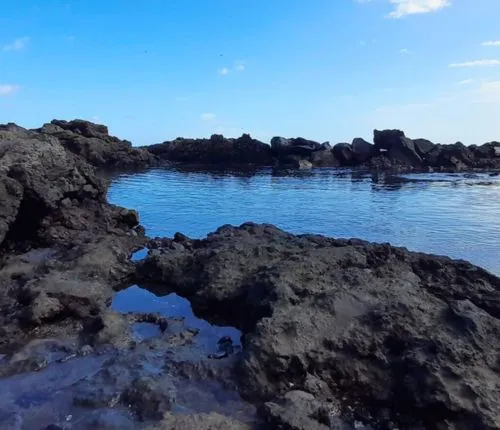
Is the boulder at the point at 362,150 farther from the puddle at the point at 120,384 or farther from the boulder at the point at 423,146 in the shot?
the puddle at the point at 120,384

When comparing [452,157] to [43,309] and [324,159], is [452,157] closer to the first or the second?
[324,159]

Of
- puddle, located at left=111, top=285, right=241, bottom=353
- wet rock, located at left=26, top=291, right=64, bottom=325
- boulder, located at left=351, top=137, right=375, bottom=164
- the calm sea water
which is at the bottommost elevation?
the calm sea water

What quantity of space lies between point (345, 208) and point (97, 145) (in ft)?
160

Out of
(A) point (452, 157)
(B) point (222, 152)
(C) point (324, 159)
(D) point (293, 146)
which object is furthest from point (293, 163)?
(A) point (452, 157)

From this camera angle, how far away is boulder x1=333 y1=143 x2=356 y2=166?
264 feet

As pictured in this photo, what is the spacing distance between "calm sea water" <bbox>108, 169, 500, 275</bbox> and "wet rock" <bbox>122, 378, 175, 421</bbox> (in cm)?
1376

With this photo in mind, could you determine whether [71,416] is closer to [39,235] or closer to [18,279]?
[18,279]

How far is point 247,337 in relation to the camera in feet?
26.1

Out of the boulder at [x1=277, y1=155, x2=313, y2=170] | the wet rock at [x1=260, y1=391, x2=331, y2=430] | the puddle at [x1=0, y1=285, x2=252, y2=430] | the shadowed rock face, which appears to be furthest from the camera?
the boulder at [x1=277, y1=155, x2=313, y2=170]

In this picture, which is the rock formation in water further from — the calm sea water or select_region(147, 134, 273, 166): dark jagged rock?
the calm sea water

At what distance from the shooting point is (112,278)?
12047 millimetres

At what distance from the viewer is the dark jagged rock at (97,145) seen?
67.1 metres

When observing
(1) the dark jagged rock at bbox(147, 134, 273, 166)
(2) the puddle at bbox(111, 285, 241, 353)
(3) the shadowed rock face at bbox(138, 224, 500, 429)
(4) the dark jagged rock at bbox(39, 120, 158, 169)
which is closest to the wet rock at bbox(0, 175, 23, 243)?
(2) the puddle at bbox(111, 285, 241, 353)

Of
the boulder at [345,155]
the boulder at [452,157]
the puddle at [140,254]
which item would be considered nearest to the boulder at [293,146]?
the boulder at [345,155]
